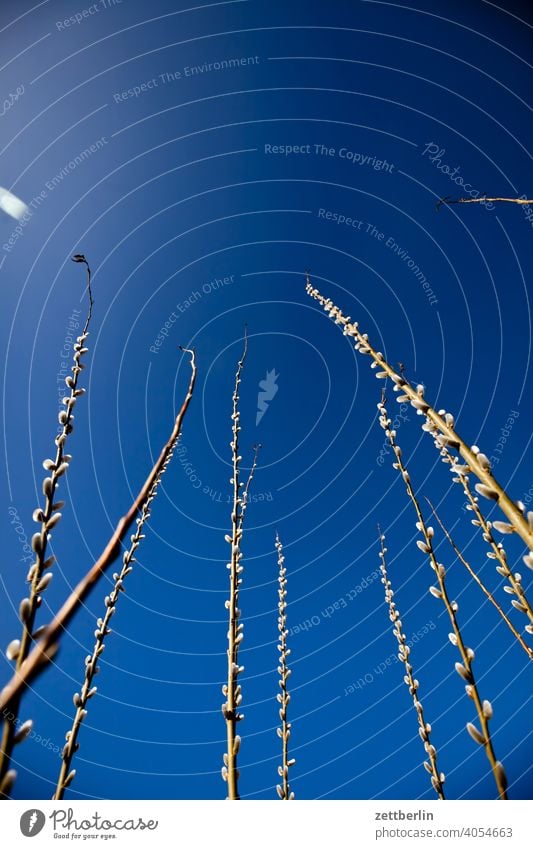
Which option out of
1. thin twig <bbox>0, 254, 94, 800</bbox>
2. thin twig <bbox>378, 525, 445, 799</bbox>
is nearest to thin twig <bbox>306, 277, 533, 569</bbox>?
thin twig <bbox>0, 254, 94, 800</bbox>

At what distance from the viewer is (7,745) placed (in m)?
0.54

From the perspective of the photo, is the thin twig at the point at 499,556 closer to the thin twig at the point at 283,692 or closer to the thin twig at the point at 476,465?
the thin twig at the point at 476,465

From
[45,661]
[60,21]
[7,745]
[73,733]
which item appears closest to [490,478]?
[45,661]

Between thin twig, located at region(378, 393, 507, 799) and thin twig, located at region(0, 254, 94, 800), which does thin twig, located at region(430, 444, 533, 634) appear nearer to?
thin twig, located at region(378, 393, 507, 799)

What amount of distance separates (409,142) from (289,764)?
5.55 metres

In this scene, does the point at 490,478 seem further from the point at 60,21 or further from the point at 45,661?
the point at 60,21

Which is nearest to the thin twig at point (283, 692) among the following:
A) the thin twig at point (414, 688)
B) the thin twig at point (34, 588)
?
the thin twig at point (414, 688)
